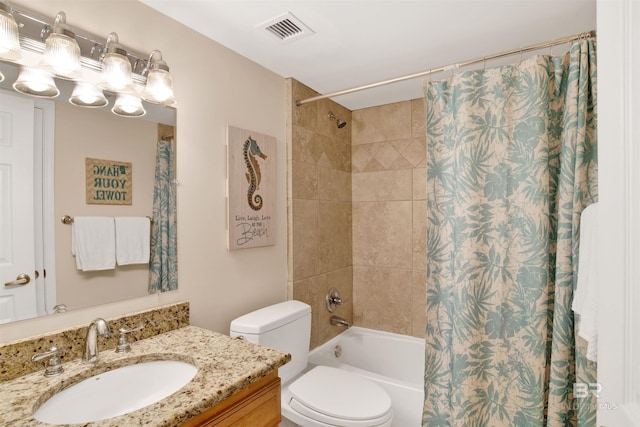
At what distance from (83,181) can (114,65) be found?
453 millimetres

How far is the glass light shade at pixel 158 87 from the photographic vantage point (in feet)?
4.49

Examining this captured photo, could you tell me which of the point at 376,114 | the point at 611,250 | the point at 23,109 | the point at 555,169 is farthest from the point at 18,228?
the point at 376,114

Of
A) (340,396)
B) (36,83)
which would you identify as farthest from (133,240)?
(340,396)

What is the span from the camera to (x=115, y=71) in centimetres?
126

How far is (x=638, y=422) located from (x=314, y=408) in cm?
129

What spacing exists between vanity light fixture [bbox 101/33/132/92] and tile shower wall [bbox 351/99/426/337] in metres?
1.96

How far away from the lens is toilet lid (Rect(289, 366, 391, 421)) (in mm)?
1541

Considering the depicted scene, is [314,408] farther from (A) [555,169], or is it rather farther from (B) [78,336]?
(A) [555,169]

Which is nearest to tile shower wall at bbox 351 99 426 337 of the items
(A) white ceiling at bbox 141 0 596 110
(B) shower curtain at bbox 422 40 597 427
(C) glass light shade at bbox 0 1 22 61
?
(A) white ceiling at bbox 141 0 596 110

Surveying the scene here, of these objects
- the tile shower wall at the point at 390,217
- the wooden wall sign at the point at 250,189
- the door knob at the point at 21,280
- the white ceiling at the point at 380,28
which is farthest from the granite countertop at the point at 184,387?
the tile shower wall at the point at 390,217

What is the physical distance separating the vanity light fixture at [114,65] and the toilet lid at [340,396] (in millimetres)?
1617

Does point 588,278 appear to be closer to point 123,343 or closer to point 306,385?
point 306,385

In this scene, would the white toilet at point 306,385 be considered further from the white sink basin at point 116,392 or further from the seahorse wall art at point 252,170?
the seahorse wall art at point 252,170

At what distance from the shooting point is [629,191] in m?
0.59
